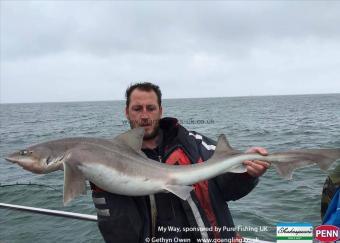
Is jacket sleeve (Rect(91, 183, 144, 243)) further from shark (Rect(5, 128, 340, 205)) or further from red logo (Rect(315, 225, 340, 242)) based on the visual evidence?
red logo (Rect(315, 225, 340, 242))

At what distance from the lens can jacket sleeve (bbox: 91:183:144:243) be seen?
Answer: 401cm

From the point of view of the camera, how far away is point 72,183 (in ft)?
12.4

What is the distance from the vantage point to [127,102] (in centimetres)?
473

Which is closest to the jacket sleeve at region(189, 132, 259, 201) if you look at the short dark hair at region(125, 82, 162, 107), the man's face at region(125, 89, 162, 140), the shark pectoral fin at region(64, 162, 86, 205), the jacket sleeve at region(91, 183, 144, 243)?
the man's face at region(125, 89, 162, 140)

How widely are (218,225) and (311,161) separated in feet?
4.04

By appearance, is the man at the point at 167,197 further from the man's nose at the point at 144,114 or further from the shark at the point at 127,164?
the shark at the point at 127,164

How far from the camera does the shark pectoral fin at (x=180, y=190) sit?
12.8ft

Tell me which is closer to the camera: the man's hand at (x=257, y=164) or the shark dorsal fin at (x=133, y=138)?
the man's hand at (x=257, y=164)

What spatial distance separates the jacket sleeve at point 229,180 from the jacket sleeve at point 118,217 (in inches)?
40.5

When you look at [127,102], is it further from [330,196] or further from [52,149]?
[330,196]

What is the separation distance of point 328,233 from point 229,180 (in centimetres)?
117

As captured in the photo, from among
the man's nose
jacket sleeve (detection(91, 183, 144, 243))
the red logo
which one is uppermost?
the man's nose

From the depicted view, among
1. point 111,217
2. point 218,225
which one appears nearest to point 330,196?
point 218,225

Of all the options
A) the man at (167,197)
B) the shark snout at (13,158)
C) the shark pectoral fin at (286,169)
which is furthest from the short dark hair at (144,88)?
the shark pectoral fin at (286,169)
